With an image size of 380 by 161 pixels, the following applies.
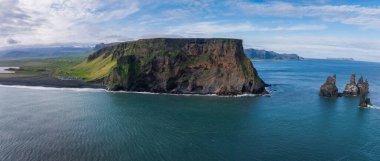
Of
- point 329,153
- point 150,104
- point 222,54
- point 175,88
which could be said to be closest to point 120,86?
point 175,88

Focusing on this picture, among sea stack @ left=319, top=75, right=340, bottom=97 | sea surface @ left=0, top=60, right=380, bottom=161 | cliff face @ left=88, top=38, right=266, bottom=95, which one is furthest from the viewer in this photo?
cliff face @ left=88, top=38, right=266, bottom=95

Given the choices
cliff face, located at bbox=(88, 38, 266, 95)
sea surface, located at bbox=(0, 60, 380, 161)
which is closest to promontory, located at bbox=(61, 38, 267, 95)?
cliff face, located at bbox=(88, 38, 266, 95)

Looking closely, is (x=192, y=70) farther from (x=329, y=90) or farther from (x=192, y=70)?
(x=329, y=90)

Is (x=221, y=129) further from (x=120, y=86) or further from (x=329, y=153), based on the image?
(x=120, y=86)

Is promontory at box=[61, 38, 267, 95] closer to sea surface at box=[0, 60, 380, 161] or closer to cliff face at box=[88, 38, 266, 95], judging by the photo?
cliff face at box=[88, 38, 266, 95]

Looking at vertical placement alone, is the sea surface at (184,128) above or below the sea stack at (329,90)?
below

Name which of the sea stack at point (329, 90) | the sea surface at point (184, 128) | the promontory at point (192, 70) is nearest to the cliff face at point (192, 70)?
the promontory at point (192, 70)

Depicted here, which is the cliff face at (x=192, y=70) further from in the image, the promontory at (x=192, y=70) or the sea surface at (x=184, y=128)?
the sea surface at (x=184, y=128)
